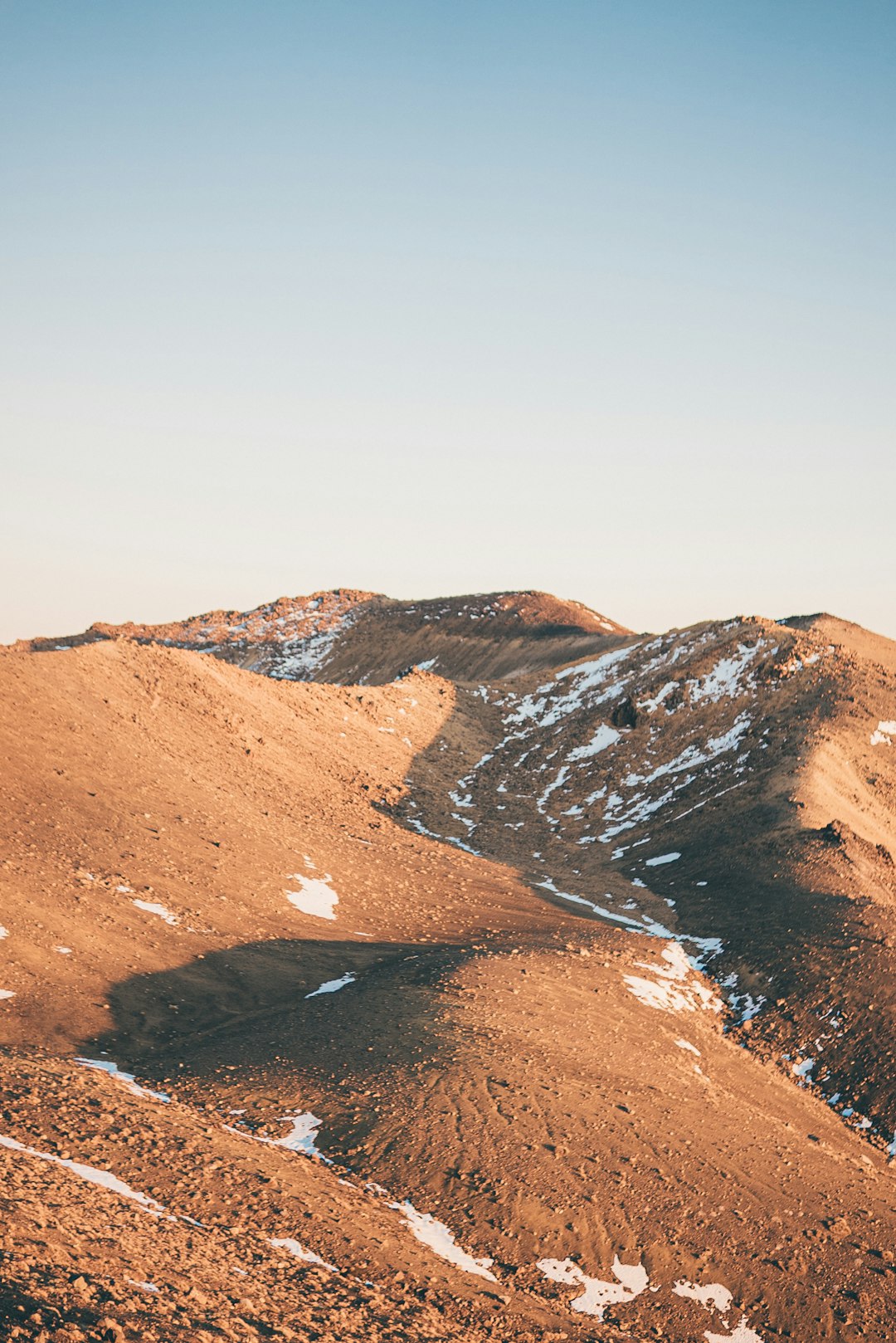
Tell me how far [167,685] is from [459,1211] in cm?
3947

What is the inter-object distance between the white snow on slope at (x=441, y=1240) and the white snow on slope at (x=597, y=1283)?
1.43 metres

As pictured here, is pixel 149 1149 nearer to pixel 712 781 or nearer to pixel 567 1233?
pixel 567 1233

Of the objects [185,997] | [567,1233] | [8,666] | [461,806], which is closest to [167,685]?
[8,666]

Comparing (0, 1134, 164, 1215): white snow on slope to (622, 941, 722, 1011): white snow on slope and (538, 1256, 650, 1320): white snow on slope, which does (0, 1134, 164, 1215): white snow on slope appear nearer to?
(538, 1256, 650, 1320): white snow on slope

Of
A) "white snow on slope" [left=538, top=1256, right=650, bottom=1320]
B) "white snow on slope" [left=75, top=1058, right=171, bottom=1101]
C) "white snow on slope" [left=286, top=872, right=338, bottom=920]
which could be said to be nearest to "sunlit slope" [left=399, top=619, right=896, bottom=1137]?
"white snow on slope" [left=286, top=872, right=338, bottom=920]

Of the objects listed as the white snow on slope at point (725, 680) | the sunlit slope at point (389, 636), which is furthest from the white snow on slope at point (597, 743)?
the sunlit slope at point (389, 636)

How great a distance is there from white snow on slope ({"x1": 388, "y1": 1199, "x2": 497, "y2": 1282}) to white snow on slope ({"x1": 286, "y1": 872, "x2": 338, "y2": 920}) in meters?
19.0

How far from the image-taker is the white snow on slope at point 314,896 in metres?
39.1

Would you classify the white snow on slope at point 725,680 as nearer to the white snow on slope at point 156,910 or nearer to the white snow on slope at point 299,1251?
the white snow on slope at point 156,910

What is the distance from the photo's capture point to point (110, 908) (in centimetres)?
3359

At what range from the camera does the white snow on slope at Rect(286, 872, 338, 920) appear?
39.1 m

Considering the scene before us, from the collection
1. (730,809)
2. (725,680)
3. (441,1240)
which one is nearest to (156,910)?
(441,1240)

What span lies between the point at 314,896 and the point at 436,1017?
13248 mm

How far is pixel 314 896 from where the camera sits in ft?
132
